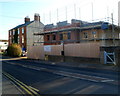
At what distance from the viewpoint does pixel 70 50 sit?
73.8ft

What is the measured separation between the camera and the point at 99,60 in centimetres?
1797

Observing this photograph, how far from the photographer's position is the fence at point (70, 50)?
18812 millimetres

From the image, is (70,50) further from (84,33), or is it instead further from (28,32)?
(28,32)

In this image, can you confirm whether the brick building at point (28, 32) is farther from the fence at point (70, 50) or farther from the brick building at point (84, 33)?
the fence at point (70, 50)

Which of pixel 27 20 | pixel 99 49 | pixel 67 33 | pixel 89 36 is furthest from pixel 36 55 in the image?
pixel 27 20

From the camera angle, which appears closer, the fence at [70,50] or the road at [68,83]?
the road at [68,83]

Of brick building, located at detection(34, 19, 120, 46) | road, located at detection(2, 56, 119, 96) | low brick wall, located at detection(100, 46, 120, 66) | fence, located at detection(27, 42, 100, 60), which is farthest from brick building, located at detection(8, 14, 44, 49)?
road, located at detection(2, 56, 119, 96)

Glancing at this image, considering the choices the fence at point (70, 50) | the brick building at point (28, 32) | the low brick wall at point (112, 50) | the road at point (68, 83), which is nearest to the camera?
the road at point (68, 83)

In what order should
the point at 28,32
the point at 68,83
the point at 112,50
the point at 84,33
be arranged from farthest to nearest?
the point at 28,32 < the point at 84,33 < the point at 112,50 < the point at 68,83

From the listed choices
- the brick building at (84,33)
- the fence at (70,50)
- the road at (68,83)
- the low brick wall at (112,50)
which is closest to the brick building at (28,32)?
the brick building at (84,33)

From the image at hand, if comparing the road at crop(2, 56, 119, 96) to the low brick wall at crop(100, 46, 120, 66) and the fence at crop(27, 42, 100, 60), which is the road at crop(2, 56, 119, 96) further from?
the fence at crop(27, 42, 100, 60)

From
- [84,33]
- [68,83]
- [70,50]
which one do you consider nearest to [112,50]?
[70,50]

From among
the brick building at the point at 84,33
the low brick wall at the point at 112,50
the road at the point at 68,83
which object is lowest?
the road at the point at 68,83

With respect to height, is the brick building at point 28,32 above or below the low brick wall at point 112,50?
above
